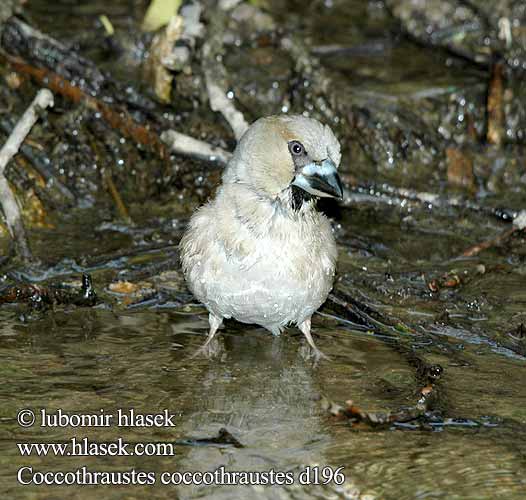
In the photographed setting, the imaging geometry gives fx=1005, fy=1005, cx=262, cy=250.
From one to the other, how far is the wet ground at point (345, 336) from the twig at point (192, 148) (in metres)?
0.20

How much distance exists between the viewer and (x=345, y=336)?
5.28 metres

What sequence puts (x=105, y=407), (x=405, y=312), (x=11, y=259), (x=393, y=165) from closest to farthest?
(x=105, y=407)
(x=405, y=312)
(x=11, y=259)
(x=393, y=165)

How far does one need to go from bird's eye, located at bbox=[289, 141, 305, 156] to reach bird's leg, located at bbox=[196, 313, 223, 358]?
102 cm

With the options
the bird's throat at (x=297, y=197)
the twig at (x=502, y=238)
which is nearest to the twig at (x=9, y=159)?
the bird's throat at (x=297, y=197)

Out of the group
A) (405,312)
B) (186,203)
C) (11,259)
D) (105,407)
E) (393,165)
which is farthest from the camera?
(393,165)

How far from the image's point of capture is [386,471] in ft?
12.8

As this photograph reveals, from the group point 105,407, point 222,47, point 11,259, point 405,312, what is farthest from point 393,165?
point 105,407

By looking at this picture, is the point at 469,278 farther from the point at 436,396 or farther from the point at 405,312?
the point at 436,396

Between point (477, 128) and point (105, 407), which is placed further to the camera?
point (477, 128)

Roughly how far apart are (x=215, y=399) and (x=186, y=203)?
7.87 feet

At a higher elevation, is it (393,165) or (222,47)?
(222,47)

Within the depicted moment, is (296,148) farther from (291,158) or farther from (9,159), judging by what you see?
(9,159)

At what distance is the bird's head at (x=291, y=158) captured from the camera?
4574 millimetres

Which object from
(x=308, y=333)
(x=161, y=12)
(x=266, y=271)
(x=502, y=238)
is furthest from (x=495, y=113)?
(x=266, y=271)
